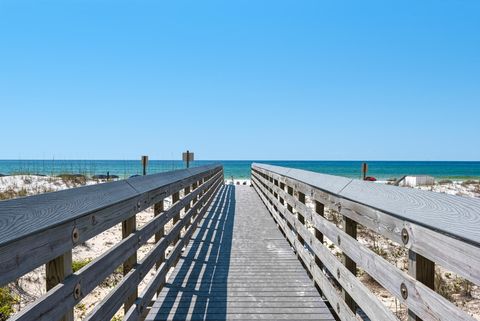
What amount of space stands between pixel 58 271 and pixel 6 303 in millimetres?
3794

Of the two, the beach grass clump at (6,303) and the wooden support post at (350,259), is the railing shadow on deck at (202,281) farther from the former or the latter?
the beach grass clump at (6,303)

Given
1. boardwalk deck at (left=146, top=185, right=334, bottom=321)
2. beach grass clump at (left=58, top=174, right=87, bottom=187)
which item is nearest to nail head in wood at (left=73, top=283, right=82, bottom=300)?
boardwalk deck at (left=146, top=185, right=334, bottom=321)

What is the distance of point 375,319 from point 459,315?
104 cm

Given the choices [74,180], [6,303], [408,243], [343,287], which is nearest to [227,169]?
[74,180]

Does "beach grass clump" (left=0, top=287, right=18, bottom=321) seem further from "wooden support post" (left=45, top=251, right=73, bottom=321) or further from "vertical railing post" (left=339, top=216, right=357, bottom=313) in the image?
"vertical railing post" (left=339, top=216, right=357, bottom=313)

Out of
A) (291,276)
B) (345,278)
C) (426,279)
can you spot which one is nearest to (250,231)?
(291,276)

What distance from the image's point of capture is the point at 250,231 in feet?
27.1

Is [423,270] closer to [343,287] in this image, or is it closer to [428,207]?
[428,207]

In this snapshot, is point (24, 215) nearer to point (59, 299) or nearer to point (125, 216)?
point (59, 299)

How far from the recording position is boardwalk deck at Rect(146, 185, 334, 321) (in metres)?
3.92

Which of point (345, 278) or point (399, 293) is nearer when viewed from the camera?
point (399, 293)

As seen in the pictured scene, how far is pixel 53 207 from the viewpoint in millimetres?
1892

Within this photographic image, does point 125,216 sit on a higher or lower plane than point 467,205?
lower

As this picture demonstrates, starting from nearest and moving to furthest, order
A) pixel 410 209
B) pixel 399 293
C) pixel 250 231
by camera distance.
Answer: pixel 410 209, pixel 399 293, pixel 250 231
